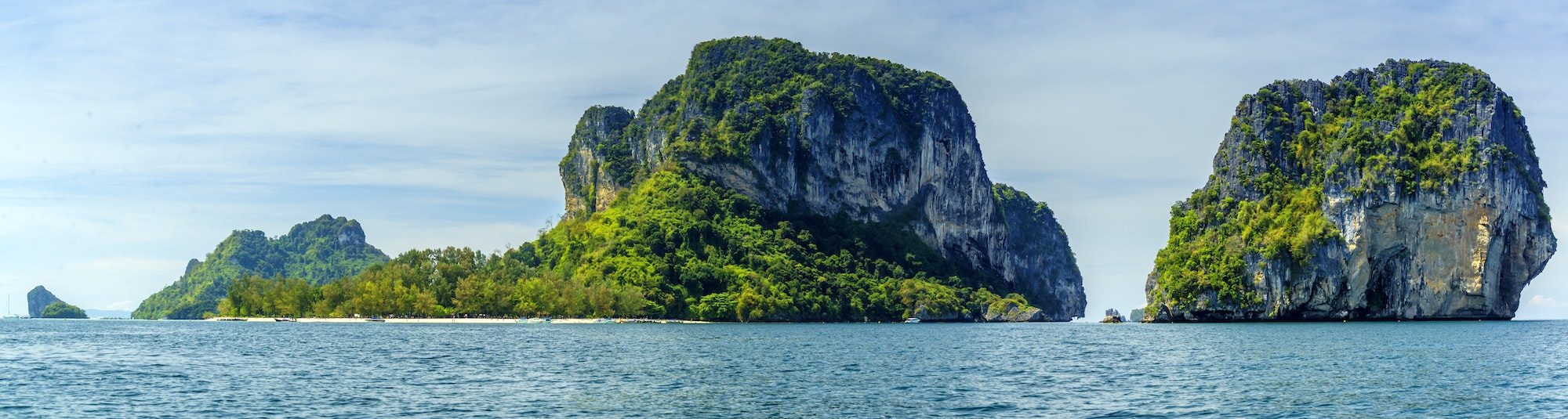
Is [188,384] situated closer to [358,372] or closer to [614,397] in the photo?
[358,372]

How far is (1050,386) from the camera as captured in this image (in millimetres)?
60656

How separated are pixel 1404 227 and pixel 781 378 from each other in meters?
149

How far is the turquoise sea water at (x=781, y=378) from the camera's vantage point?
5094 cm

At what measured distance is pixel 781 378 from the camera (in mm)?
65688

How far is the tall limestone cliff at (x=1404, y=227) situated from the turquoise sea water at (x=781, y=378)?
74890 millimetres

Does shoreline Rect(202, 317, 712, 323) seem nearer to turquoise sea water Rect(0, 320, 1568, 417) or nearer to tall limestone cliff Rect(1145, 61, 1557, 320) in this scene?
turquoise sea water Rect(0, 320, 1568, 417)

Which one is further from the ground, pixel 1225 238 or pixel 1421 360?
pixel 1225 238

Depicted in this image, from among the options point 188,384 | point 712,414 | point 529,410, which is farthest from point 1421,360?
point 188,384

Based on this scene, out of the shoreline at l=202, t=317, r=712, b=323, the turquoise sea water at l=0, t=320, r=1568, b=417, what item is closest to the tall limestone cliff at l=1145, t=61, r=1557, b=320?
the turquoise sea water at l=0, t=320, r=1568, b=417

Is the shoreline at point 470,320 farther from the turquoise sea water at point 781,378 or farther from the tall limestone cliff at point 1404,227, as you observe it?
the tall limestone cliff at point 1404,227

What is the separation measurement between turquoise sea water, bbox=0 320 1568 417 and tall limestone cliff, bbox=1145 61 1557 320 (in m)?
74.9

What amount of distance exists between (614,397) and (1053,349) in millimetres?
52960

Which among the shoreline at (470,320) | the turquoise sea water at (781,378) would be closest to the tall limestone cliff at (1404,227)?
the turquoise sea water at (781,378)

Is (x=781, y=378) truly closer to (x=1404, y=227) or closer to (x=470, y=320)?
(x=470, y=320)
